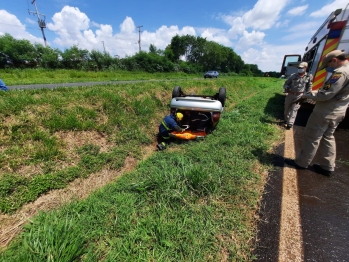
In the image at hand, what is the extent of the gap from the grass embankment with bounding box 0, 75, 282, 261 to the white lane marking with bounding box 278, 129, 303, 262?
0.29 metres

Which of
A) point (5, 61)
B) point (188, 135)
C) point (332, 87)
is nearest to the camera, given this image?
point (332, 87)

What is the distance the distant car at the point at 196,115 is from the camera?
12.9 feet

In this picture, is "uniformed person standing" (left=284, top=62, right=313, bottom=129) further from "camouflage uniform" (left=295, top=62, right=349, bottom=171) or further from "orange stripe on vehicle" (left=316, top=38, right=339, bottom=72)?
"camouflage uniform" (left=295, top=62, right=349, bottom=171)

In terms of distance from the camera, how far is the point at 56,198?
97.4 inches

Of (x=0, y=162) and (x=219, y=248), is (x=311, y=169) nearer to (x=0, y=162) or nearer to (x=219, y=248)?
(x=219, y=248)

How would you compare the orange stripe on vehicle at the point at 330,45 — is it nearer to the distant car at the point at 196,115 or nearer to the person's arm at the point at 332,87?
the person's arm at the point at 332,87

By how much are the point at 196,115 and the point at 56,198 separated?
3.29m

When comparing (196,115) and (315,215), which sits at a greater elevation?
(196,115)

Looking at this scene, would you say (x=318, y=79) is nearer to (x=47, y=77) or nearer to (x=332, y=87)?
(x=332, y=87)

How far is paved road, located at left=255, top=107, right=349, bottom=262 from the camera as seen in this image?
1.58 meters

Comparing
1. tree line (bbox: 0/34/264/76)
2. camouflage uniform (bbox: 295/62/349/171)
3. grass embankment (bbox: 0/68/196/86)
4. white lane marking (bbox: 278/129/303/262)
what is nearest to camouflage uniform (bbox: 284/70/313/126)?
camouflage uniform (bbox: 295/62/349/171)

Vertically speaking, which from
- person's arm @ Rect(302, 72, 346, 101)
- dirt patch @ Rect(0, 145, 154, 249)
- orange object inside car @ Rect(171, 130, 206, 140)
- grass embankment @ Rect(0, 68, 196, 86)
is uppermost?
person's arm @ Rect(302, 72, 346, 101)

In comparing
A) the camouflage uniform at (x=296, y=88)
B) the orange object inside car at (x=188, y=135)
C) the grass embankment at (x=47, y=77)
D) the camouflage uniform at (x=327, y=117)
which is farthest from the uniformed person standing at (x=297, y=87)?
the grass embankment at (x=47, y=77)

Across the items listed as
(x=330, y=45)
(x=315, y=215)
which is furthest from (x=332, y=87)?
(x=330, y=45)
